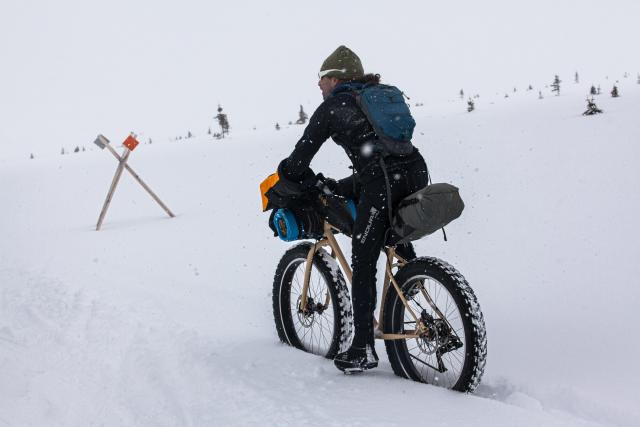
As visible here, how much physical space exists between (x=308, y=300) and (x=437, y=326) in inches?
58.9

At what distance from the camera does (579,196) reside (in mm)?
8828

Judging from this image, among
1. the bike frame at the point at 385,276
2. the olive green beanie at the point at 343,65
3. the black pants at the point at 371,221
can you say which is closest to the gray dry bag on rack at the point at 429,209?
the black pants at the point at 371,221

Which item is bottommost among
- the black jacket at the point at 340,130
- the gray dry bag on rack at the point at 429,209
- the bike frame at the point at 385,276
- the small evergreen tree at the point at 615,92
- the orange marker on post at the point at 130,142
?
the bike frame at the point at 385,276

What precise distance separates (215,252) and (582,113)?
33.2 feet

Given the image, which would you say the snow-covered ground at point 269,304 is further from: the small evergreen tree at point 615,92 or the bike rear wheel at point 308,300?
the small evergreen tree at point 615,92

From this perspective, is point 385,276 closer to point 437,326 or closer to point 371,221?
point 371,221

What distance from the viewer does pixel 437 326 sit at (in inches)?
148

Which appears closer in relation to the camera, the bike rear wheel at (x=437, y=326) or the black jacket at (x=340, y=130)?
the bike rear wheel at (x=437, y=326)

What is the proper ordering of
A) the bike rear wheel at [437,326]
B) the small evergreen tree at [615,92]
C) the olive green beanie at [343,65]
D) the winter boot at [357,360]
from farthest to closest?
1. the small evergreen tree at [615,92]
2. the olive green beanie at [343,65]
3. the winter boot at [357,360]
4. the bike rear wheel at [437,326]

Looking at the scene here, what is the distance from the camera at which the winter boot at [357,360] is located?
405cm

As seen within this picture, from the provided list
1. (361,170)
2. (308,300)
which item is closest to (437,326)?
(361,170)

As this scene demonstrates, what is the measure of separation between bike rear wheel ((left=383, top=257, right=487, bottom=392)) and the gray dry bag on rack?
10.1 inches

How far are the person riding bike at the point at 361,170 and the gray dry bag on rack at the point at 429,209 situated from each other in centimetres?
24

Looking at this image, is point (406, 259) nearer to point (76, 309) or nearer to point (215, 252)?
point (76, 309)
